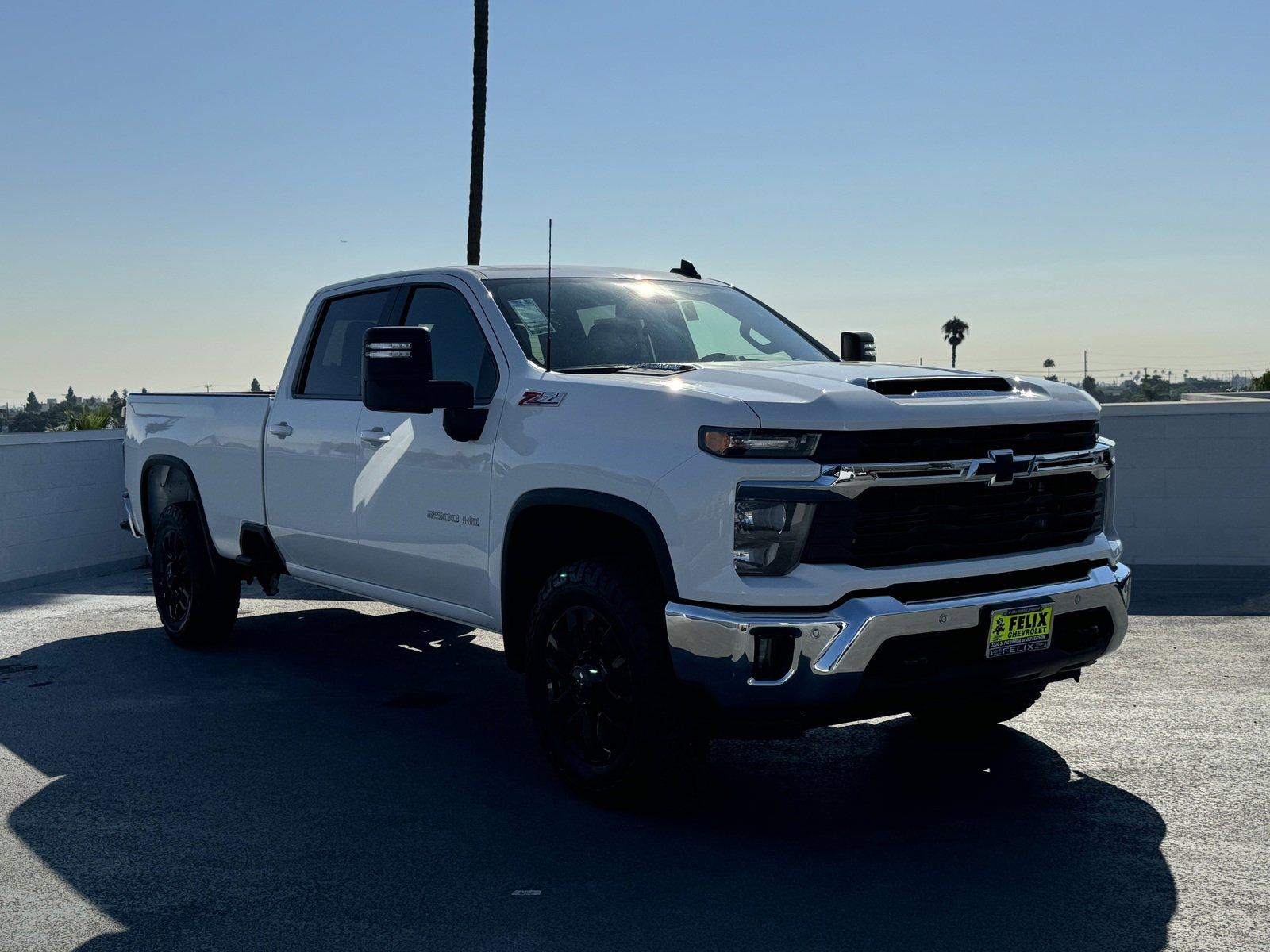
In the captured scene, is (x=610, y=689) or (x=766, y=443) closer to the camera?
(x=766, y=443)

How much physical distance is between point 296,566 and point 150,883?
3.05m

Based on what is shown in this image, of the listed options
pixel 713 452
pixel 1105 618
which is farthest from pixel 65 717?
pixel 1105 618

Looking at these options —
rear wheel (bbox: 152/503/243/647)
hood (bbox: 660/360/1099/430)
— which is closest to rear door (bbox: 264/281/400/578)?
rear wheel (bbox: 152/503/243/647)

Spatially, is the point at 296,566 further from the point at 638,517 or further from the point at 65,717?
the point at 638,517

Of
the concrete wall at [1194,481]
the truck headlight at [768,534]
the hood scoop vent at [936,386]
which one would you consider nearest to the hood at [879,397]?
the hood scoop vent at [936,386]

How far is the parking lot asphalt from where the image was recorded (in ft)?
12.8

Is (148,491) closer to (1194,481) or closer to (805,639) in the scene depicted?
(805,639)

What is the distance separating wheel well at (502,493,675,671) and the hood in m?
0.56

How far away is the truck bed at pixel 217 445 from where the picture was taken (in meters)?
7.42

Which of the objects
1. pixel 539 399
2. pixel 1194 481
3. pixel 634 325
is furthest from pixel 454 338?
pixel 1194 481

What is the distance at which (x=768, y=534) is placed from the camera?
4336mm

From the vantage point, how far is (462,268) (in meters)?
6.22

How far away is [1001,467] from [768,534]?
933 millimetres

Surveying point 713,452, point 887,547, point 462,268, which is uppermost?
point 462,268
